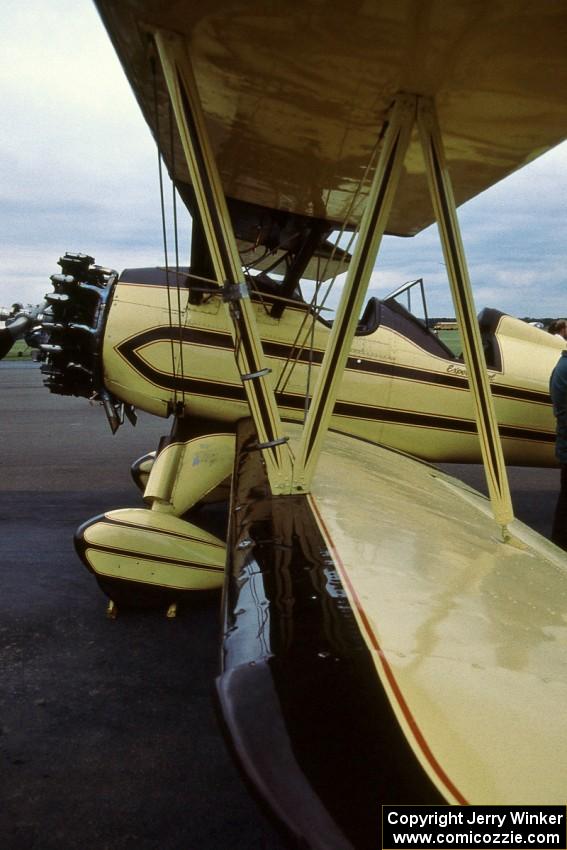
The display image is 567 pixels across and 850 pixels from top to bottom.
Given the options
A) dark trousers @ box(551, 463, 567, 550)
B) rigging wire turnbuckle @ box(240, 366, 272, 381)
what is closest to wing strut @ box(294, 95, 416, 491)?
rigging wire turnbuckle @ box(240, 366, 272, 381)

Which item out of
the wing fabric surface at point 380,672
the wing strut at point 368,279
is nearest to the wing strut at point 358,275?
the wing strut at point 368,279

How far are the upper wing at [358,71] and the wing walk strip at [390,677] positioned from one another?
166 cm

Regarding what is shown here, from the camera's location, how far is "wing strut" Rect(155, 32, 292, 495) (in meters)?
2.21

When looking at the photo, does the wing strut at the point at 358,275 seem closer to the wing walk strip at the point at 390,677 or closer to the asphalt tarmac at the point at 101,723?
the wing walk strip at the point at 390,677

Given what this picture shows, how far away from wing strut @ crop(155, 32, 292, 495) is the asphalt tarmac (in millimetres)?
1050

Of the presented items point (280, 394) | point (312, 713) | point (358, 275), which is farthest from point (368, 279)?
point (280, 394)

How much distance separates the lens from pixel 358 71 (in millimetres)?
2219

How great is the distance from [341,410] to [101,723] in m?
3.02

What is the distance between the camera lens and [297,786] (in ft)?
2.49

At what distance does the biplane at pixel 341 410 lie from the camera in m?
0.89

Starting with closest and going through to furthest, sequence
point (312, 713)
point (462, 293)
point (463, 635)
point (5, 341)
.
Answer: point (312, 713) → point (463, 635) → point (462, 293) → point (5, 341)

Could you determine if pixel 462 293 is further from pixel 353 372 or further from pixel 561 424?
pixel 561 424

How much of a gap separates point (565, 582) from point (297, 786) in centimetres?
163

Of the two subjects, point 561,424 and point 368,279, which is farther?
point 561,424
